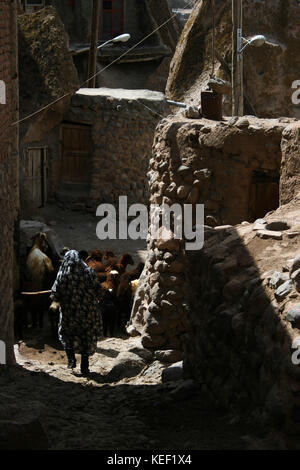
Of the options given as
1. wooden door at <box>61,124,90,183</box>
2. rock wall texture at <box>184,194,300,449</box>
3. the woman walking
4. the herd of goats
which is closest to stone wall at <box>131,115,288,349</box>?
the woman walking

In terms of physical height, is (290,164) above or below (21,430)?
above

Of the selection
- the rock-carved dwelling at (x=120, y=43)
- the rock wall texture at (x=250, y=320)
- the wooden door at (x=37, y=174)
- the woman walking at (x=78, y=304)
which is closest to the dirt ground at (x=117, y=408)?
the rock wall texture at (x=250, y=320)

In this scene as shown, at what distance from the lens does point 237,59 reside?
14.7 metres

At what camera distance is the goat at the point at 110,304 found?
38.2 ft

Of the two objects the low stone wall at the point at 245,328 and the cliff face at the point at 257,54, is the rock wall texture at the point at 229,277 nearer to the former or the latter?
the low stone wall at the point at 245,328

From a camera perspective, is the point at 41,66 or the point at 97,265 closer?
the point at 97,265

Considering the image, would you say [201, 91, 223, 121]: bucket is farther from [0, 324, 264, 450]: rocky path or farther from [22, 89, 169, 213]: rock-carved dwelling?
[22, 89, 169, 213]: rock-carved dwelling

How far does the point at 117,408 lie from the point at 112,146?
490 inches

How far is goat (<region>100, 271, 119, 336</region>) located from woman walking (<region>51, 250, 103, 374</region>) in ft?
7.32

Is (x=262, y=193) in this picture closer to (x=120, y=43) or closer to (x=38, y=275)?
(x=38, y=275)

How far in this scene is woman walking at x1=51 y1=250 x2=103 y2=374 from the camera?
907 centimetres

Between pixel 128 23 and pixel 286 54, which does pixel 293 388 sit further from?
pixel 128 23

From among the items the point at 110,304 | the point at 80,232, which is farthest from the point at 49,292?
the point at 80,232

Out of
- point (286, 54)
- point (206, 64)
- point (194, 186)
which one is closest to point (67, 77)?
point (206, 64)
